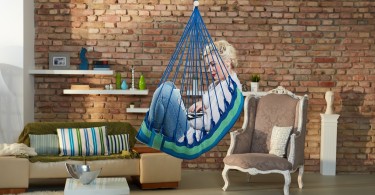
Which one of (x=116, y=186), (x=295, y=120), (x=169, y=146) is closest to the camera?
(x=169, y=146)

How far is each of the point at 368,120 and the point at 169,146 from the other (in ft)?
13.7

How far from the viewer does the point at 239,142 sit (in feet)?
23.9

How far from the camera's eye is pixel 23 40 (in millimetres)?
7652

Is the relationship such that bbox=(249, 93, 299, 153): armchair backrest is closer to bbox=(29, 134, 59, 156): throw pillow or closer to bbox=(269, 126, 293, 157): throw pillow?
bbox=(269, 126, 293, 157): throw pillow

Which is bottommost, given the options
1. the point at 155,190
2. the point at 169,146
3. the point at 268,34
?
the point at 155,190

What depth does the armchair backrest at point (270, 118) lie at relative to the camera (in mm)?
7359

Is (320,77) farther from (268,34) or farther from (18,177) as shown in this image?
(18,177)

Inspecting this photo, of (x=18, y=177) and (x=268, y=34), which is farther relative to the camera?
(x=268, y=34)

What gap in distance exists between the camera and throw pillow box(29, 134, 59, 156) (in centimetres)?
705

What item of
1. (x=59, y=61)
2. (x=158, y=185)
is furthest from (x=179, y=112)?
(x=59, y=61)

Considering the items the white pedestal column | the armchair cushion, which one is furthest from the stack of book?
the white pedestal column

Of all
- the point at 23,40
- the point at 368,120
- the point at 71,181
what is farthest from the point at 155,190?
the point at 368,120

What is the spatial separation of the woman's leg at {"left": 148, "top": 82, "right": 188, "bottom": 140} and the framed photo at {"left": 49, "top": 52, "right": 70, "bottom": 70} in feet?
10.7

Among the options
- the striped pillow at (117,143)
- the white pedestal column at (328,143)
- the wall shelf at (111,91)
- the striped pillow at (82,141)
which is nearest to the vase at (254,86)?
the white pedestal column at (328,143)
